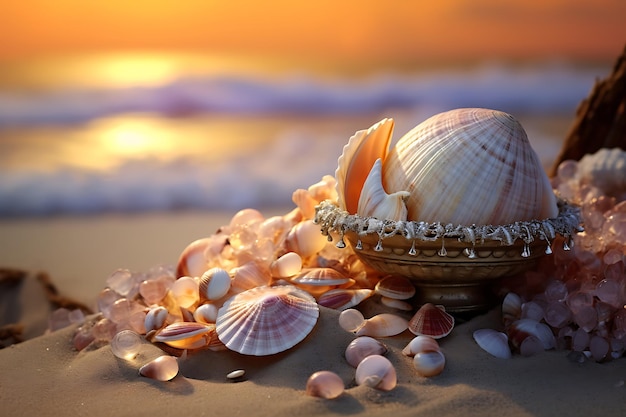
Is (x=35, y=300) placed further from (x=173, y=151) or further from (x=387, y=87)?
(x=387, y=87)

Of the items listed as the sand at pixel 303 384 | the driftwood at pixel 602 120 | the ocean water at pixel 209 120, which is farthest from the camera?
the ocean water at pixel 209 120

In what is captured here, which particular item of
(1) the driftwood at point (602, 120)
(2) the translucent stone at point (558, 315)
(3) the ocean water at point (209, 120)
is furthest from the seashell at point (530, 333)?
(3) the ocean water at point (209, 120)

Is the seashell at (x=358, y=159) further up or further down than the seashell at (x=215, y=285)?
further up

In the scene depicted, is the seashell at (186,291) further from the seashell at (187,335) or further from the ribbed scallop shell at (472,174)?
the ribbed scallop shell at (472,174)

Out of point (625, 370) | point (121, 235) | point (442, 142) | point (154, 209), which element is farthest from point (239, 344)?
point (154, 209)

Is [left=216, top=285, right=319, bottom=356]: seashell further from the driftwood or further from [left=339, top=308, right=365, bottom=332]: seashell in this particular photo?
the driftwood

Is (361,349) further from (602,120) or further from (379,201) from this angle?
(602,120)

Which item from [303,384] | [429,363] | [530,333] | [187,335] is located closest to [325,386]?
[303,384]
